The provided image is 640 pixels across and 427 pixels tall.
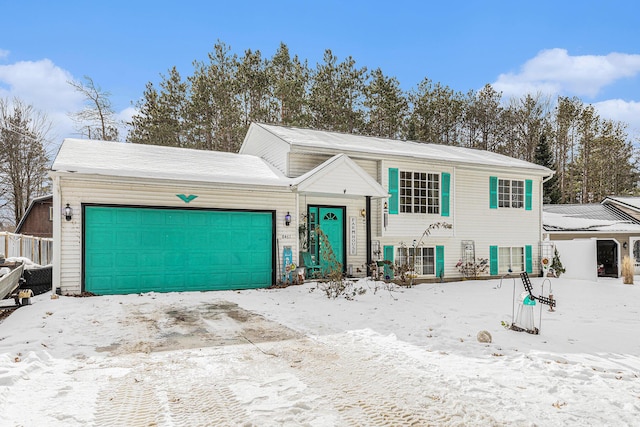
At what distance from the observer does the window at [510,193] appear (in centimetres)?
1526

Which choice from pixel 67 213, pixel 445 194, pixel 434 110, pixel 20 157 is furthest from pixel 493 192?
pixel 20 157

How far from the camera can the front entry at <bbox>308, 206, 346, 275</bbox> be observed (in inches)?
480

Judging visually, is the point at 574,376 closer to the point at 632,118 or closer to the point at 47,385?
the point at 47,385

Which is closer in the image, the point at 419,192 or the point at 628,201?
the point at 419,192

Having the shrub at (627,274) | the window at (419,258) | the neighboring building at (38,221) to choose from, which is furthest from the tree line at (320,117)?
the shrub at (627,274)

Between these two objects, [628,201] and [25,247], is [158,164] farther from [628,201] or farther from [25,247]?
[628,201]

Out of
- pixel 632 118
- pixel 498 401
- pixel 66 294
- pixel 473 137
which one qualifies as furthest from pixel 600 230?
pixel 66 294

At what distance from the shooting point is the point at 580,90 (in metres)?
29.0

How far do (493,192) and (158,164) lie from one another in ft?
36.6

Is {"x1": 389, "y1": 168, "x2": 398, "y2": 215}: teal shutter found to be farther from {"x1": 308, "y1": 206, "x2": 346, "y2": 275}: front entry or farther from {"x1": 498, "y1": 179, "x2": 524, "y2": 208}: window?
{"x1": 498, "y1": 179, "x2": 524, "y2": 208}: window

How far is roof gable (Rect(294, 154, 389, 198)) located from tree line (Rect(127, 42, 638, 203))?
12.5 metres

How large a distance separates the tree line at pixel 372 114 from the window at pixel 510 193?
11886mm

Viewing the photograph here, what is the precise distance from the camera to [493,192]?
14.9 m

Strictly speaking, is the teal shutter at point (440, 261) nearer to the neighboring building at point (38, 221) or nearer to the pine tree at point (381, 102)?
the pine tree at point (381, 102)
